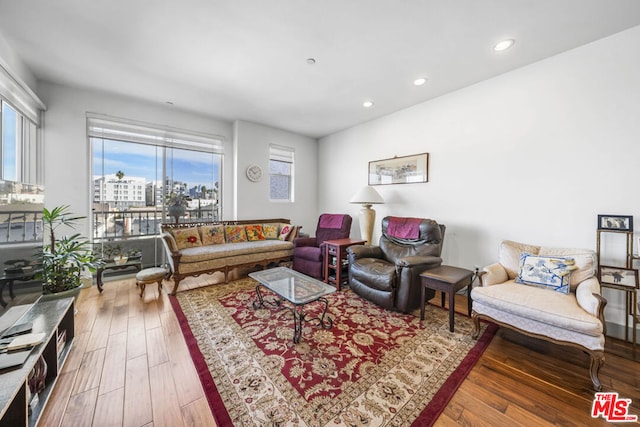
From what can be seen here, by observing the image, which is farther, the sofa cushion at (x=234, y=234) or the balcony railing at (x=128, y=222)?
the sofa cushion at (x=234, y=234)

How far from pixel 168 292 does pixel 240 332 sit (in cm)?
157

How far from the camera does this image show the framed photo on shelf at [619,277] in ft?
6.08

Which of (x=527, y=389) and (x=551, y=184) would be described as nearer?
(x=527, y=389)

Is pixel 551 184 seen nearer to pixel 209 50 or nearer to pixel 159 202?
pixel 209 50

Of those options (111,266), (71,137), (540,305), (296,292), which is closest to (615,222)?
(540,305)

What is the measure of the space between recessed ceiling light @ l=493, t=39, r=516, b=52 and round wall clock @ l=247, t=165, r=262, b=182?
3.76 meters

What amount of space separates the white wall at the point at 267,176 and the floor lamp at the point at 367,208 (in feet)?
5.73

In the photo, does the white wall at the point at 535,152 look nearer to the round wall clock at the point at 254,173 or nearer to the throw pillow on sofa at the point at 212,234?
the round wall clock at the point at 254,173

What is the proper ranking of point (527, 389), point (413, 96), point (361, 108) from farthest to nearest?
point (361, 108), point (413, 96), point (527, 389)

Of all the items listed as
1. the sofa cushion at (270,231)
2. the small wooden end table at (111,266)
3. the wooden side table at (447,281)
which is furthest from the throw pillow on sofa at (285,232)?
the wooden side table at (447,281)

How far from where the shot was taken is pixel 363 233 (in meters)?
3.83

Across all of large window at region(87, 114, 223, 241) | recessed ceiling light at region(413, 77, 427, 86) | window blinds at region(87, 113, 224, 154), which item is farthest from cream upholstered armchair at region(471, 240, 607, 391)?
window blinds at region(87, 113, 224, 154)

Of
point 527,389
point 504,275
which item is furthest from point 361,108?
point 527,389

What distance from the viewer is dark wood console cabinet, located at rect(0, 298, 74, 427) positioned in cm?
100
